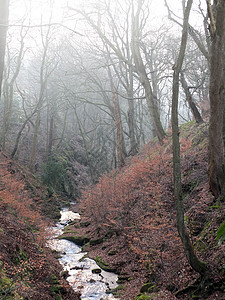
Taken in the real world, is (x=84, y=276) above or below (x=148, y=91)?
below

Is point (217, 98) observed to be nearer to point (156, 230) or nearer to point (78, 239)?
point (156, 230)

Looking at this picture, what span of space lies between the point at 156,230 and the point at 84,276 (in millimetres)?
2741

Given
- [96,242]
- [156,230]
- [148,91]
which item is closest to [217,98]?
[156,230]

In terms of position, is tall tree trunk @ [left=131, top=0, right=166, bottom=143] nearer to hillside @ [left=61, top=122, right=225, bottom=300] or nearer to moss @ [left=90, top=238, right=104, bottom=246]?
hillside @ [left=61, top=122, right=225, bottom=300]

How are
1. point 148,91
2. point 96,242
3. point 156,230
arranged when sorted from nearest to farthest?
point 156,230
point 96,242
point 148,91

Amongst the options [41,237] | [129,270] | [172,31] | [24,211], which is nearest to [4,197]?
[24,211]

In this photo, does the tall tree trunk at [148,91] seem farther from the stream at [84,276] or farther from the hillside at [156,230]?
the stream at [84,276]

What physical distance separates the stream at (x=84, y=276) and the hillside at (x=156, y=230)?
31 centimetres

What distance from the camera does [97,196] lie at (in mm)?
14039

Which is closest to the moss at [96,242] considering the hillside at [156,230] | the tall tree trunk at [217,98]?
the hillside at [156,230]

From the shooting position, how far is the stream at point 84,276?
7.70 m

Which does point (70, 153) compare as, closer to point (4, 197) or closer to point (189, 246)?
point (4, 197)

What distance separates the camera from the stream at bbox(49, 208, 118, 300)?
25.2ft

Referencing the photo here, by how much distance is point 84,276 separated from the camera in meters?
8.84
